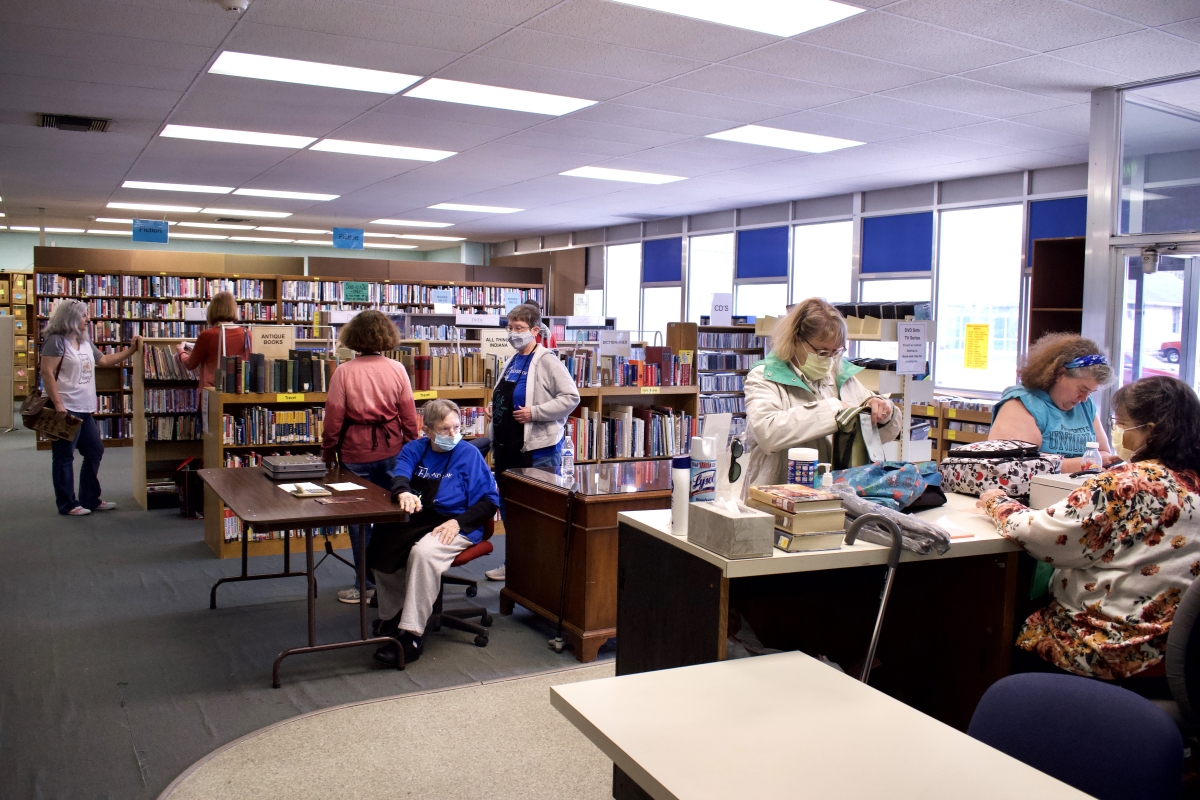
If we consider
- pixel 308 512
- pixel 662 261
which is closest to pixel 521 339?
pixel 308 512

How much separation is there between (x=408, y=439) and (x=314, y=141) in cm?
411

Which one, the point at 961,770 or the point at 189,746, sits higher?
the point at 961,770

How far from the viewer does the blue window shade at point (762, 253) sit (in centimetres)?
1145

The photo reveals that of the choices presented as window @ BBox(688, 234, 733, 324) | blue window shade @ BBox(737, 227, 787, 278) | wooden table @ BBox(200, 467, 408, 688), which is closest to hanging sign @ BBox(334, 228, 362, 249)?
window @ BBox(688, 234, 733, 324)

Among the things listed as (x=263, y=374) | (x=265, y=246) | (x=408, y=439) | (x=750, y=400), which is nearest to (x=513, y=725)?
(x=750, y=400)

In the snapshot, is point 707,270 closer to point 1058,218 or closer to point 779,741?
point 1058,218

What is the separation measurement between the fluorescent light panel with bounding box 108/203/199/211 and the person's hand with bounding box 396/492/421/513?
34.7 feet

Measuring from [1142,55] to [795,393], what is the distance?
3.49 m

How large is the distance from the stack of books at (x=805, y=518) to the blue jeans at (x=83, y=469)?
21.2ft

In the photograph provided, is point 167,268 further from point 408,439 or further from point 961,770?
point 961,770

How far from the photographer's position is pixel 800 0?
14.3 feet

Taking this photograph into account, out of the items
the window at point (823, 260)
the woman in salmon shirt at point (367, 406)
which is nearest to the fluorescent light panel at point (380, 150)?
the woman in salmon shirt at point (367, 406)

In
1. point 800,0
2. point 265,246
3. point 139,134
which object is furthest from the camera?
point 265,246

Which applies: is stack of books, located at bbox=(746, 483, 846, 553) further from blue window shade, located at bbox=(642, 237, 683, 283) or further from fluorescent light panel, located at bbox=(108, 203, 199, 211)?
fluorescent light panel, located at bbox=(108, 203, 199, 211)
